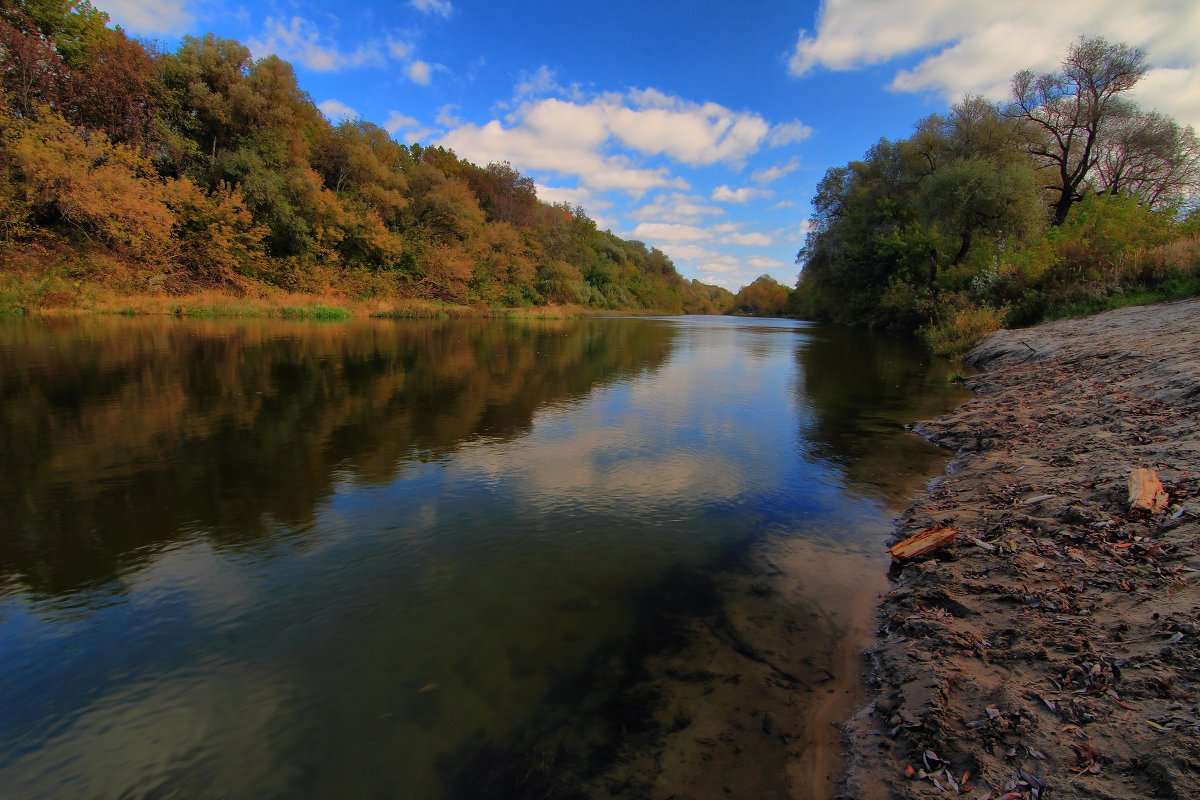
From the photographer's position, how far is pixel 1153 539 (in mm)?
3385

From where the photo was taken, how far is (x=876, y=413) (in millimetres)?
10570

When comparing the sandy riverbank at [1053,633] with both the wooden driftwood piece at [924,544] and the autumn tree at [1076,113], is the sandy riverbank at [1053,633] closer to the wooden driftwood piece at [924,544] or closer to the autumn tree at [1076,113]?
the wooden driftwood piece at [924,544]

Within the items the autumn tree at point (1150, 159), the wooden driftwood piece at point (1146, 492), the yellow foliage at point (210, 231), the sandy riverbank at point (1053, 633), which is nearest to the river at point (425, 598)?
the sandy riverbank at point (1053, 633)

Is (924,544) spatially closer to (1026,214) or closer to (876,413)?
(876,413)

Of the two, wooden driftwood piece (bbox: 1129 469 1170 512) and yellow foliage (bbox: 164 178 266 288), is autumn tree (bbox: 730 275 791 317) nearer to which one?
yellow foliage (bbox: 164 178 266 288)

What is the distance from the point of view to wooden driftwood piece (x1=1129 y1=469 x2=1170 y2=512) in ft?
12.2

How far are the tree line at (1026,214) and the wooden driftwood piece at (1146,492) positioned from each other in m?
13.8

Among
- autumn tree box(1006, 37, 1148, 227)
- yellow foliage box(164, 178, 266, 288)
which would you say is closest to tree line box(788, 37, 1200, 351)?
autumn tree box(1006, 37, 1148, 227)

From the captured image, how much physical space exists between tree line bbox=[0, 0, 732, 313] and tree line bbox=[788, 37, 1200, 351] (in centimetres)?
3332

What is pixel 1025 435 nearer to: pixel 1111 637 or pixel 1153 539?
pixel 1153 539

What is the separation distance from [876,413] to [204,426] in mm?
12262

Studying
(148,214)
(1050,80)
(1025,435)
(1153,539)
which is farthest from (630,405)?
(1050,80)

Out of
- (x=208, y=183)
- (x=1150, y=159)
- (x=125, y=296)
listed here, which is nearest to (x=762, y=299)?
(x=1150, y=159)

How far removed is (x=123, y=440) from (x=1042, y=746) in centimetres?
1002
